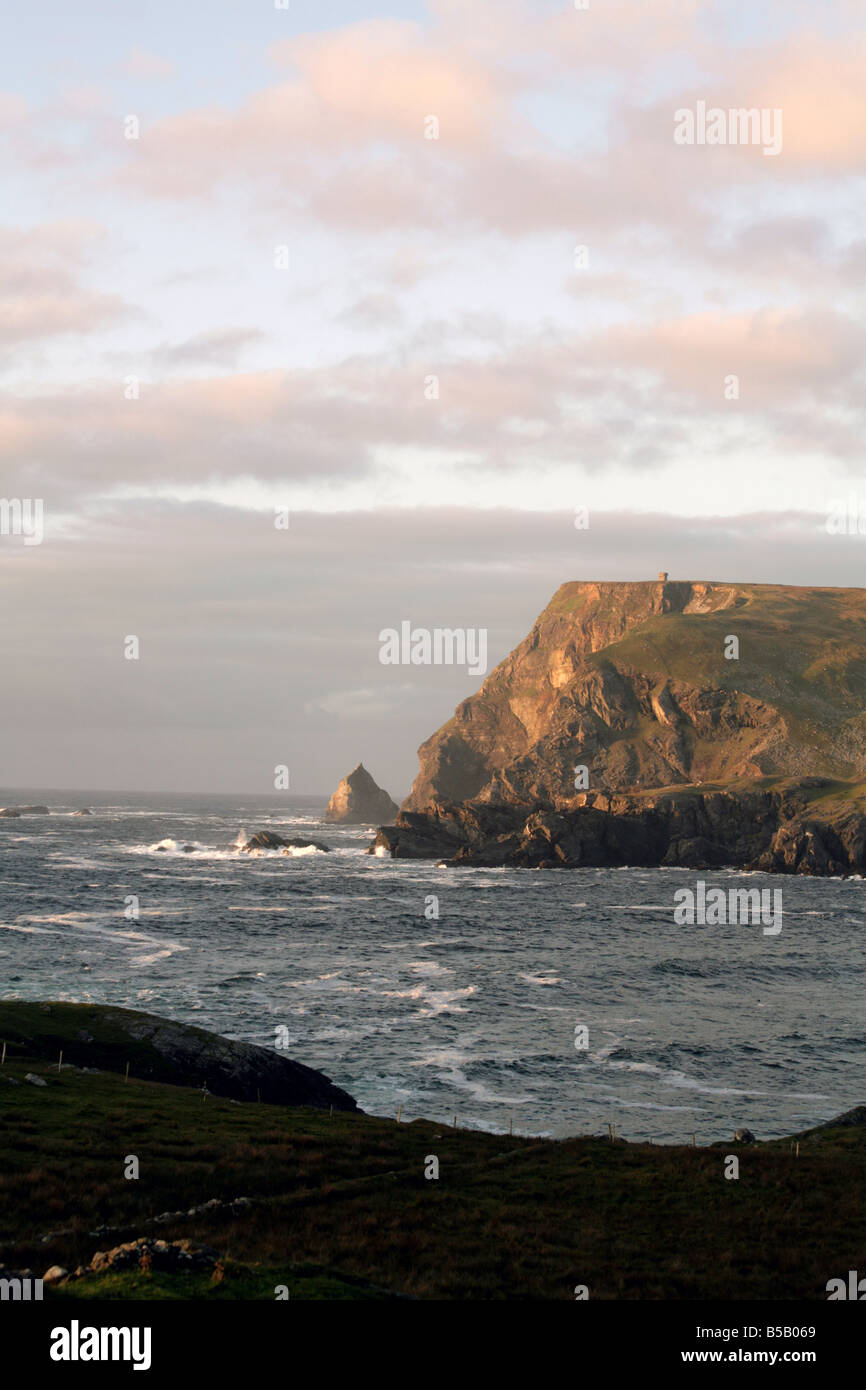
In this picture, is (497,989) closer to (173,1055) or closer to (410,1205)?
(173,1055)

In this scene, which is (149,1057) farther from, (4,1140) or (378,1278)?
(378,1278)

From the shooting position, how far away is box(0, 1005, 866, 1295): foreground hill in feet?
85.9

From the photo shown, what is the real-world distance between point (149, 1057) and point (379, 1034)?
1911 centimetres

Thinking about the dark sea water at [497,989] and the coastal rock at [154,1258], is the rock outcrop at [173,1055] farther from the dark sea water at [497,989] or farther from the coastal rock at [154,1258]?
the coastal rock at [154,1258]

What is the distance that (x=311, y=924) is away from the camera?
119 meters

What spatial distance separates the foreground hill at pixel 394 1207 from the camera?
26188mm

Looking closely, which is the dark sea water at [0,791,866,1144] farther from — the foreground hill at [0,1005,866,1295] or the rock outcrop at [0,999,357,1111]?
the foreground hill at [0,1005,866,1295]

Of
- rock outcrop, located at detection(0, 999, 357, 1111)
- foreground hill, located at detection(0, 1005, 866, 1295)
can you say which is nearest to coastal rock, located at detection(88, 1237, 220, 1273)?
foreground hill, located at detection(0, 1005, 866, 1295)

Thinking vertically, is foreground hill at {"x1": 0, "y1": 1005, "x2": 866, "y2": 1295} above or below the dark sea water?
above

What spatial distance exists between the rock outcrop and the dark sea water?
16.0 ft

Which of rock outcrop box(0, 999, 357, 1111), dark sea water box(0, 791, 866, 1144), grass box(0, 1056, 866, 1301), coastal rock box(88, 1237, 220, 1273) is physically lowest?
dark sea water box(0, 791, 866, 1144)

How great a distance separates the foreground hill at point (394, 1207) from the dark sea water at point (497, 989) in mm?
11344

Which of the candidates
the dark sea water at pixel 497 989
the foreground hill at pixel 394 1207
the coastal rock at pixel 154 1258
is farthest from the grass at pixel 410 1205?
the dark sea water at pixel 497 989
